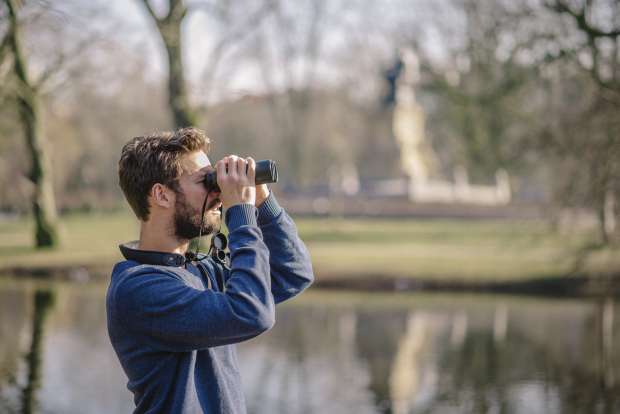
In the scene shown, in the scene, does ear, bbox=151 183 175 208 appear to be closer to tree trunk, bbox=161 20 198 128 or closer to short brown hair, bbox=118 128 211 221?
short brown hair, bbox=118 128 211 221

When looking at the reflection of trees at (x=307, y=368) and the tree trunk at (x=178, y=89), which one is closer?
the reflection of trees at (x=307, y=368)

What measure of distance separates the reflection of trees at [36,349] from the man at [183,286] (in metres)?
6.97

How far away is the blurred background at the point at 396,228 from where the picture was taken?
38.0 ft

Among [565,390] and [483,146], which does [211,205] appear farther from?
[483,146]

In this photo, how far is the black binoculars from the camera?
8.98 ft

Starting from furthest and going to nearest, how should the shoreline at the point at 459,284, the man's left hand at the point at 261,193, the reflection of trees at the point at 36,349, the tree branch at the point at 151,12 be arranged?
the shoreline at the point at 459,284, the tree branch at the point at 151,12, the reflection of trees at the point at 36,349, the man's left hand at the point at 261,193

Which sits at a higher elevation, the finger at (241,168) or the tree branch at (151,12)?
the tree branch at (151,12)

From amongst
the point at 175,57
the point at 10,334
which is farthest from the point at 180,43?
the point at 10,334

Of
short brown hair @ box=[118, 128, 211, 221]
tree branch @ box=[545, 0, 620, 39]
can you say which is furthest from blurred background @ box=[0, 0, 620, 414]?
short brown hair @ box=[118, 128, 211, 221]

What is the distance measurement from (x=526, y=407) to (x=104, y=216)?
44.7 meters

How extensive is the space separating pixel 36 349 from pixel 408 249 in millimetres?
18492

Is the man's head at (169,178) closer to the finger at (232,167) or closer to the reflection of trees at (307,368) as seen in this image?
the finger at (232,167)

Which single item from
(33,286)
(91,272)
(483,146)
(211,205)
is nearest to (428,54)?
(483,146)

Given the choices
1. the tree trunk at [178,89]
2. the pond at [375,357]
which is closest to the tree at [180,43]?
the tree trunk at [178,89]
